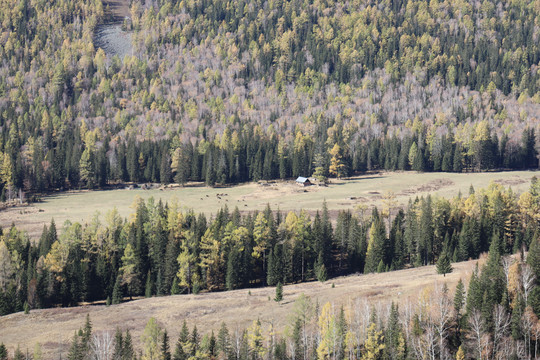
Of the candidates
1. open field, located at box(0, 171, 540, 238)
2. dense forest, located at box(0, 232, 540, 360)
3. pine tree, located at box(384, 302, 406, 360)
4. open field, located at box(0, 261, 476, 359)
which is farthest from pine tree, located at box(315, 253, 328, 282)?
open field, located at box(0, 171, 540, 238)

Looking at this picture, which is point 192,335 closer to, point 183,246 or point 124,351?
point 124,351

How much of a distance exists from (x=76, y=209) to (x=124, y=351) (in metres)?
92.3

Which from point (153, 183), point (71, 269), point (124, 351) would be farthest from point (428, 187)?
point (124, 351)

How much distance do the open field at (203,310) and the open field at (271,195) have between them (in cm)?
5095

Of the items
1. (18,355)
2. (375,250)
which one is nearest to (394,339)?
(375,250)

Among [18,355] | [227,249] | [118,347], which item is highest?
[227,249]

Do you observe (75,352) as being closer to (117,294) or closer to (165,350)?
(165,350)

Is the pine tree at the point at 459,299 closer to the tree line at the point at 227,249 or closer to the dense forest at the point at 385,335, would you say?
the dense forest at the point at 385,335

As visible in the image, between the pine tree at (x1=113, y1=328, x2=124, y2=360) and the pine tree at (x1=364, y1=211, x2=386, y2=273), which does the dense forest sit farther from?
the pine tree at (x1=364, y1=211, x2=386, y2=273)

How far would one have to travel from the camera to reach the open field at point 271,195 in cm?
15112

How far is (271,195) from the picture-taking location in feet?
560

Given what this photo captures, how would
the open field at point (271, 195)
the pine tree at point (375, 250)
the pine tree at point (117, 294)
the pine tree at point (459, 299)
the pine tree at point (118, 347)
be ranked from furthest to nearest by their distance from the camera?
the open field at point (271, 195) < the pine tree at point (375, 250) < the pine tree at point (117, 294) < the pine tree at point (459, 299) < the pine tree at point (118, 347)

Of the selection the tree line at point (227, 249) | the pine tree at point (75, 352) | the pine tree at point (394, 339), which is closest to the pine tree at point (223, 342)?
the pine tree at point (75, 352)

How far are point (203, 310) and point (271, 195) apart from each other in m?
85.2
